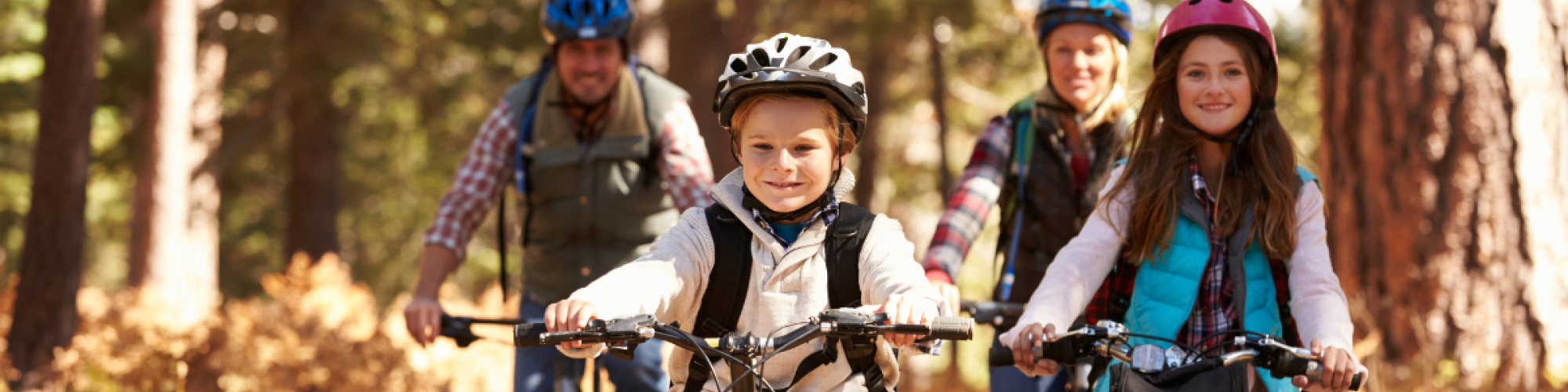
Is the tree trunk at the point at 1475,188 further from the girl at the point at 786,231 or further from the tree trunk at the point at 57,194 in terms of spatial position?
the tree trunk at the point at 57,194

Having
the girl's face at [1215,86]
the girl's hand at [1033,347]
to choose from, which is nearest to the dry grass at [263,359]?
the girl's hand at [1033,347]

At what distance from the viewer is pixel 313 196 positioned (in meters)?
19.3

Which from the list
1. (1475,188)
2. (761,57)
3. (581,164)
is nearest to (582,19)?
(581,164)

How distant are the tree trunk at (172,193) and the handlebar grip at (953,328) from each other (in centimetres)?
1159

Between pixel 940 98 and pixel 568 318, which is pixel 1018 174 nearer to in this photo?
pixel 568 318

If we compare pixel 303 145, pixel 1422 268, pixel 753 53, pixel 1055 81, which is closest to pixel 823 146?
pixel 753 53

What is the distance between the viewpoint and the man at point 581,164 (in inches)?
202

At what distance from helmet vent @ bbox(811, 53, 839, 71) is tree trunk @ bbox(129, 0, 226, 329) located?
36.5 feet

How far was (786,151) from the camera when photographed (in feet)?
10.2

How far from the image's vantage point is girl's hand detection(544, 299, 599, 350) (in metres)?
2.74

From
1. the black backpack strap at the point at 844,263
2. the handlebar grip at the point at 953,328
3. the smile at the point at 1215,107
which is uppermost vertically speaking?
the smile at the point at 1215,107

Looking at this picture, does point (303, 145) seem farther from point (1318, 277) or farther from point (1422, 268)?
point (1318, 277)

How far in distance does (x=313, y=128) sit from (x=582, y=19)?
49.3 ft

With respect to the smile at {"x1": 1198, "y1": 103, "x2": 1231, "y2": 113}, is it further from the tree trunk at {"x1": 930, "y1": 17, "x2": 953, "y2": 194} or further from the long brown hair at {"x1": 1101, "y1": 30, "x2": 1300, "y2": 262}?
the tree trunk at {"x1": 930, "y1": 17, "x2": 953, "y2": 194}
